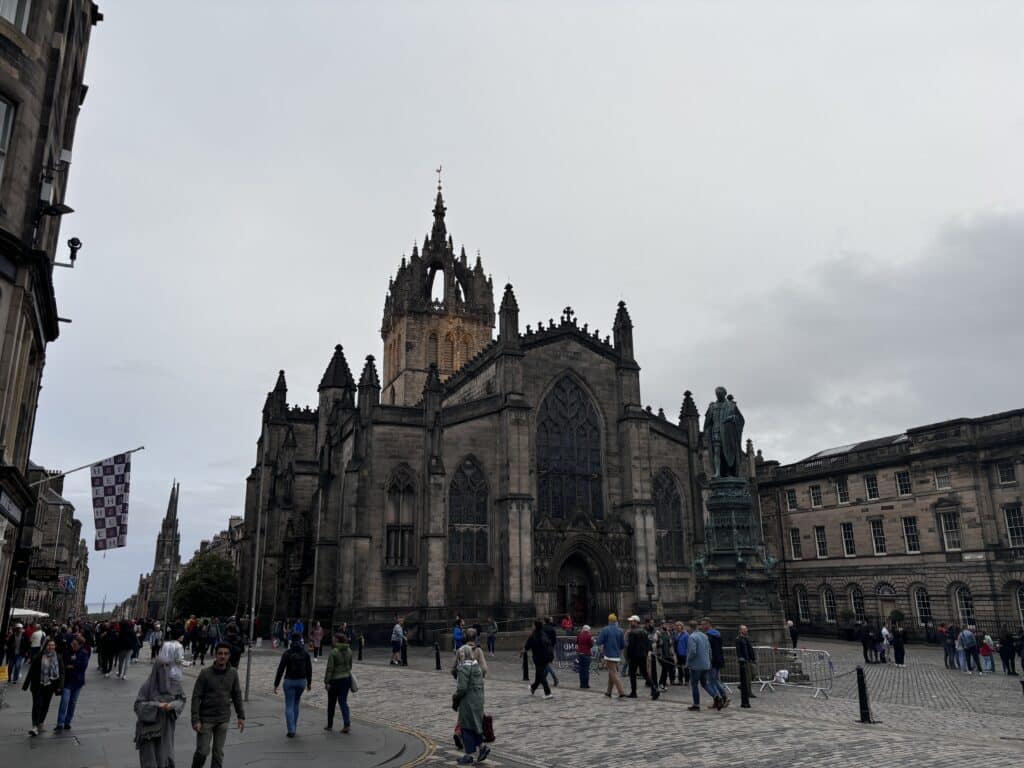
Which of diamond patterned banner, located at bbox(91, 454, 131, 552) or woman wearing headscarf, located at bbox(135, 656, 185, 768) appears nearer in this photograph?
woman wearing headscarf, located at bbox(135, 656, 185, 768)

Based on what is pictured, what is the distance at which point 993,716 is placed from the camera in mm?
14031

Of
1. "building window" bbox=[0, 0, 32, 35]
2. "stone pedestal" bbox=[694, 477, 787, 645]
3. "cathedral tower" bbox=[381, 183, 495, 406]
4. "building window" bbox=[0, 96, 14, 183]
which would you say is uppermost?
"cathedral tower" bbox=[381, 183, 495, 406]

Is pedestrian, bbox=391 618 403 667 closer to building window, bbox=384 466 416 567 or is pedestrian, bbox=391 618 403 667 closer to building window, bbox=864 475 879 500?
building window, bbox=384 466 416 567

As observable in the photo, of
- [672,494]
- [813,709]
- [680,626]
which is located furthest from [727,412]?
[672,494]

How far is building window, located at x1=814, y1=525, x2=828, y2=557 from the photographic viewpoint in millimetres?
45812

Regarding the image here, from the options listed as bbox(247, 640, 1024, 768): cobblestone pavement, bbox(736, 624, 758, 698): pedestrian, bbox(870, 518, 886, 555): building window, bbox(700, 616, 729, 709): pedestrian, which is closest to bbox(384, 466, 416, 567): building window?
bbox(247, 640, 1024, 768): cobblestone pavement

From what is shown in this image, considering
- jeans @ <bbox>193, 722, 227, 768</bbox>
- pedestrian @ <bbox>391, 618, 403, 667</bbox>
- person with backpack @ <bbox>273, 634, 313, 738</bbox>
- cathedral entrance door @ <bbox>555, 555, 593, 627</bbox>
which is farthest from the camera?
cathedral entrance door @ <bbox>555, 555, 593, 627</bbox>

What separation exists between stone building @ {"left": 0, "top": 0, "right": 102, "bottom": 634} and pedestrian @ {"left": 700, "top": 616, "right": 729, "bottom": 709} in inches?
548

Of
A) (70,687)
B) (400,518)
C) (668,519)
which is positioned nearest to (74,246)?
(70,687)

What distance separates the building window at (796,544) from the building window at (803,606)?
203cm

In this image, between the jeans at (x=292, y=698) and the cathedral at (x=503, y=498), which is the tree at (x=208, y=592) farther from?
the jeans at (x=292, y=698)

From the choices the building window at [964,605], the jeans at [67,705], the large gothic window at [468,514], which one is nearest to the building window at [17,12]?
the jeans at [67,705]

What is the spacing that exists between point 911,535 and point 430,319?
3769cm

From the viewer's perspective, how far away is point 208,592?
62219 mm
